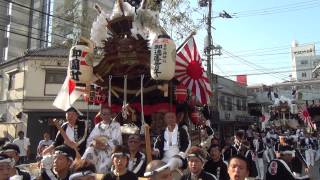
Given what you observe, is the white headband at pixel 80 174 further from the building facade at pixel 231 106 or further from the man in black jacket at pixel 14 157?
the building facade at pixel 231 106

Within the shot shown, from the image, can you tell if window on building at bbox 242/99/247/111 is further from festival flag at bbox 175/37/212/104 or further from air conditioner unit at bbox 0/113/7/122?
festival flag at bbox 175/37/212/104

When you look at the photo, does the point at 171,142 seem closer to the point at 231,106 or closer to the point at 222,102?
the point at 222,102

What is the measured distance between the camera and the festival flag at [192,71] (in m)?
9.05

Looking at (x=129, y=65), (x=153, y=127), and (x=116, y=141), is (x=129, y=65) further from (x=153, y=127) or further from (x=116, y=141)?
(x=116, y=141)

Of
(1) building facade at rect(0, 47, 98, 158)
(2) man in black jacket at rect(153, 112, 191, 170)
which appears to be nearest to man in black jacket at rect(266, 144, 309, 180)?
(2) man in black jacket at rect(153, 112, 191, 170)

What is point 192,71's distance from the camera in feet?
29.7

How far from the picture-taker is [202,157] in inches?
201

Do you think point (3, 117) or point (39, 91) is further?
point (3, 117)

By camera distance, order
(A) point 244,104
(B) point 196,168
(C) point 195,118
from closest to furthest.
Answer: (B) point 196,168, (C) point 195,118, (A) point 244,104

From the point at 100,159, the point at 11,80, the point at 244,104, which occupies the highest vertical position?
the point at 11,80

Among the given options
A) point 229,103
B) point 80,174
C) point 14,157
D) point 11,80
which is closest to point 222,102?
point 229,103

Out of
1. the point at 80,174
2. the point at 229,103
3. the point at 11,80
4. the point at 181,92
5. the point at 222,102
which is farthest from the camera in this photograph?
the point at 229,103

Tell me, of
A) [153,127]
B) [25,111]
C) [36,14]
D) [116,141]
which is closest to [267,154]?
[153,127]

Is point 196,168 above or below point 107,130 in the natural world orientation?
below
